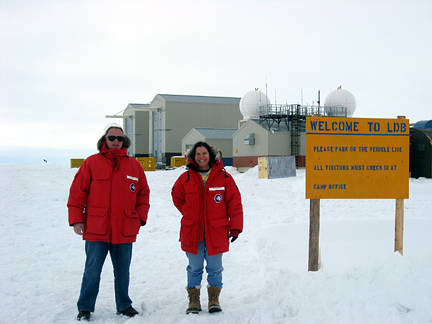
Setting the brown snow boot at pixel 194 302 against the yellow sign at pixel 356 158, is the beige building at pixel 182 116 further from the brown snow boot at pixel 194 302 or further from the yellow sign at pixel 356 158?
the brown snow boot at pixel 194 302

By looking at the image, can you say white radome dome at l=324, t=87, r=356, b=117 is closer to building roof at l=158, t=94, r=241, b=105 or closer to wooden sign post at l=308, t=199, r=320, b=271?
building roof at l=158, t=94, r=241, b=105

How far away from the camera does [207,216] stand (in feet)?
14.2

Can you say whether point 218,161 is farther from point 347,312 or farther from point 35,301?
point 35,301

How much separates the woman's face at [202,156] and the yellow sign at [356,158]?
62.2 inches

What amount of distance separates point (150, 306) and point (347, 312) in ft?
6.85

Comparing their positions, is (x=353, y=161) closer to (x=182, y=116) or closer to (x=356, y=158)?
(x=356, y=158)

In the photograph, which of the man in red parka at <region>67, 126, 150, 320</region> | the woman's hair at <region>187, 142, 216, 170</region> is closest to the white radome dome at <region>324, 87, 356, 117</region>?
the woman's hair at <region>187, 142, 216, 170</region>

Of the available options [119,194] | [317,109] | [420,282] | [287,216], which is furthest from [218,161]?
[317,109]

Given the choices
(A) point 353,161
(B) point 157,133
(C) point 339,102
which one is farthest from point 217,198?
(B) point 157,133

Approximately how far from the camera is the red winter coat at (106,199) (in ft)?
13.8

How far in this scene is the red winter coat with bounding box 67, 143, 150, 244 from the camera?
13.8 ft

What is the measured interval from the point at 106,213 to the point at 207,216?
3.33 feet

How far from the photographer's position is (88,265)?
14.0 feet

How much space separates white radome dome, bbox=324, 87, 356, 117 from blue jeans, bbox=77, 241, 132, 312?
108ft
